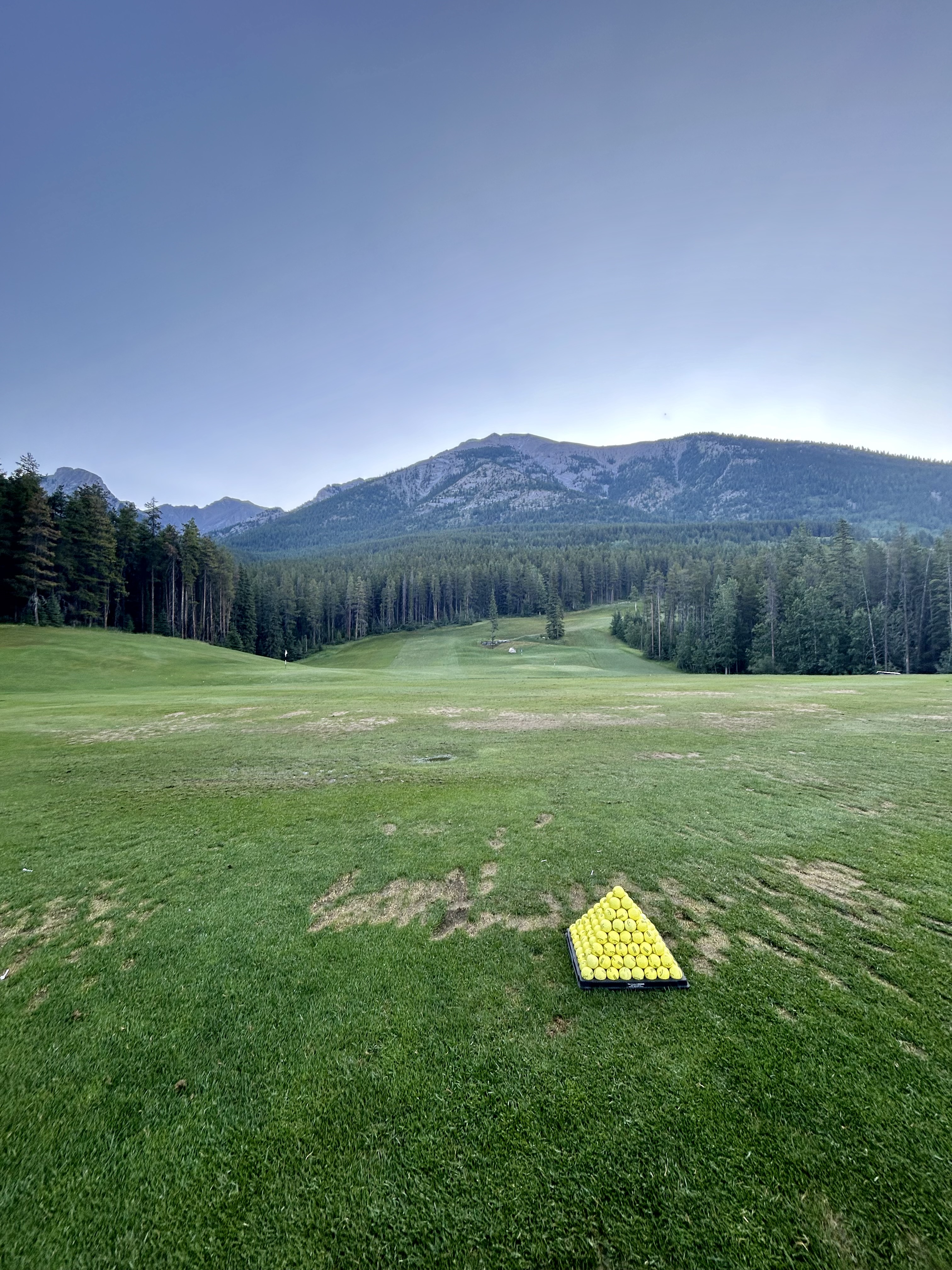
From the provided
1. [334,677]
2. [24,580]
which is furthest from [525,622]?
[24,580]

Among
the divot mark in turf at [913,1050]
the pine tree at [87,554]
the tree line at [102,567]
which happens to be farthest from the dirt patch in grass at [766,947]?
the pine tree at [87,554]

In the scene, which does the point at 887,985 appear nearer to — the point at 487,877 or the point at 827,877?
the point at 827,877

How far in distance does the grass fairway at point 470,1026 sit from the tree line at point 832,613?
54978 mm

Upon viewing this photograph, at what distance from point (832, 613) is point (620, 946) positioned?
65671mm

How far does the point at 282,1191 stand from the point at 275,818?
758cm

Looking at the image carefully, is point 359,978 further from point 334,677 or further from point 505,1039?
point 334,677

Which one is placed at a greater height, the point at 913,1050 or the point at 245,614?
the point at 245,614

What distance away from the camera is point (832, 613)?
190 ft

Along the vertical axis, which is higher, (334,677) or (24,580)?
(24,580)

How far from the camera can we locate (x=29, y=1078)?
477cm

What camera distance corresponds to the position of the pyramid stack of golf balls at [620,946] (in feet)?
19.0

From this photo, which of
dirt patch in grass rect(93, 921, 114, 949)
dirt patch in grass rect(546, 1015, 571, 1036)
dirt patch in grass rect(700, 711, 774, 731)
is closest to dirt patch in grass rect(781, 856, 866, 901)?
dirt patch in grass rect(546, 1015, 571, 1036)

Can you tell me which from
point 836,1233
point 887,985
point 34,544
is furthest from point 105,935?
point 34,544

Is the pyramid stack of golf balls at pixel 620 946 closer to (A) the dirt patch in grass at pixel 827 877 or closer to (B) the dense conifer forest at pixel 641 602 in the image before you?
(A) the dirt patch in grass at pixel 827 877
